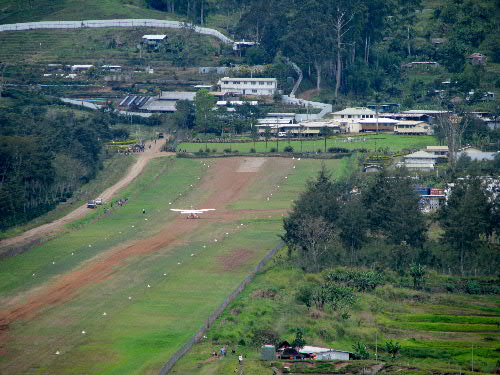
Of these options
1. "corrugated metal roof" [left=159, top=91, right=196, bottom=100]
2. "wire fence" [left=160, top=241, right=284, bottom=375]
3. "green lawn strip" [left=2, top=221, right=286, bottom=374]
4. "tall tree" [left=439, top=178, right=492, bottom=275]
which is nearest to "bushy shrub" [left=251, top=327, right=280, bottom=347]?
"wire fence" [left=160, top=241, right=284, bottom=375]

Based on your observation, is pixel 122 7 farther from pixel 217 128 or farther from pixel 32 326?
pixel 32 326

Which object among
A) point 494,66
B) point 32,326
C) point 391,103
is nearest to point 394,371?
→ point 32,326

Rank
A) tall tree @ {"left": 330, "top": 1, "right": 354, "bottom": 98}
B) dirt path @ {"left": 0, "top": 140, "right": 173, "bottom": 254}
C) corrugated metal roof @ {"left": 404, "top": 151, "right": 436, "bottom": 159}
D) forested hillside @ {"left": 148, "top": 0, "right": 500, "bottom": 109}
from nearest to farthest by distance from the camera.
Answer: dirt path @ {"left": 0, "top": 140, "right": 173, "bottom": 254} < corrugated metal roof @ {"left": 404, "top": 151, "right": 436, "bottom": 159} < forested hillside @ {"left": 148, "top": 0, "right": 500, "bottom": 109} < tall tree @ {"left": 330, "top": 1, "right": 354, "bottom": 98}

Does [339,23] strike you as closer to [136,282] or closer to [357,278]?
[357,278]

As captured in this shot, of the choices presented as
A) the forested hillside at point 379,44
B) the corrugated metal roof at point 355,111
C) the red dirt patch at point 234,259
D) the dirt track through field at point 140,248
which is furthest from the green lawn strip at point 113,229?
the forested hillside at point 379,44

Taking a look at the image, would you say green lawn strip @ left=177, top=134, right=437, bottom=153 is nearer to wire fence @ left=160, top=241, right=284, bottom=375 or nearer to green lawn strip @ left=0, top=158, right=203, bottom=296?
green lawn strip @ left=0, top=158, right=203, bottom=296

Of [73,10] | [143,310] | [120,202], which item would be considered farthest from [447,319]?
[73,10]

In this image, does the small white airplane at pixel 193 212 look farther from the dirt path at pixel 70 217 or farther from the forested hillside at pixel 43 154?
the forested hillside at pixel 43 154
